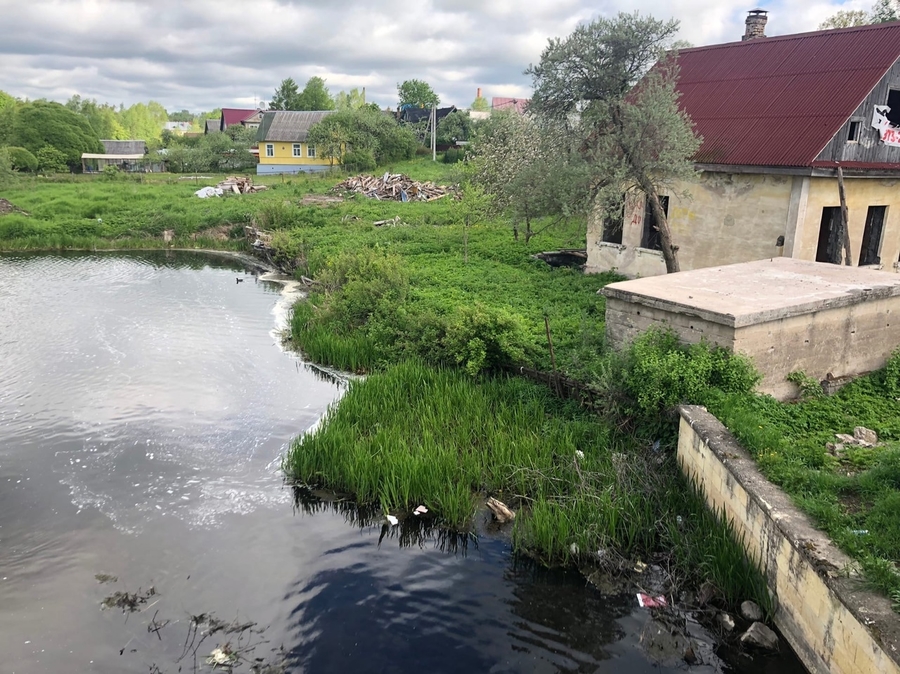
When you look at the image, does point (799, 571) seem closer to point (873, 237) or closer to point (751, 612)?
point (751, 612)

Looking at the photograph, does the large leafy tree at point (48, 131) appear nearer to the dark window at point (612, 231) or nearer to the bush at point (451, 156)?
the bush at point (451, 156)

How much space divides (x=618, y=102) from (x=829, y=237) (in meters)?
5.98

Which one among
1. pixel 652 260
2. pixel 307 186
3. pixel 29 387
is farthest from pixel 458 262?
pixel 307 186

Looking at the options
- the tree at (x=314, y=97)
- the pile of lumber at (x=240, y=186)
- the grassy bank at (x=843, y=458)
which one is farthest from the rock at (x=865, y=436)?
the tree at (x=314, y=97)

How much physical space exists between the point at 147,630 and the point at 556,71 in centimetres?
1307

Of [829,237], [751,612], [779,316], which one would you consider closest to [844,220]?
[829,237]

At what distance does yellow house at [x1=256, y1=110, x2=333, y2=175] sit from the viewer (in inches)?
2222

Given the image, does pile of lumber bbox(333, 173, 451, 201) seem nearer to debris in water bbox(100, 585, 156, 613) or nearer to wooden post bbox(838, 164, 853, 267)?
wooden post bbox(838, 164, 853, 267)

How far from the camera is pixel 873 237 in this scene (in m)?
16.3

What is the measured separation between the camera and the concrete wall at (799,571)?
514 centimetres

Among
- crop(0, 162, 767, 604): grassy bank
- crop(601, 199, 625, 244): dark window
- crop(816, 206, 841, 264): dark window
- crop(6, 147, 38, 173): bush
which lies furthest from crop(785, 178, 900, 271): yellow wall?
crop(6, 147, 38, 173): bush

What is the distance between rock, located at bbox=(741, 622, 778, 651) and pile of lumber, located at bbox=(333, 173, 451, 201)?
111ft

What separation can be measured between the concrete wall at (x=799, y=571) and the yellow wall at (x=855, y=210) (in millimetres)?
8163

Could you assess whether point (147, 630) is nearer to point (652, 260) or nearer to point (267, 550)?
point (267, 550)
